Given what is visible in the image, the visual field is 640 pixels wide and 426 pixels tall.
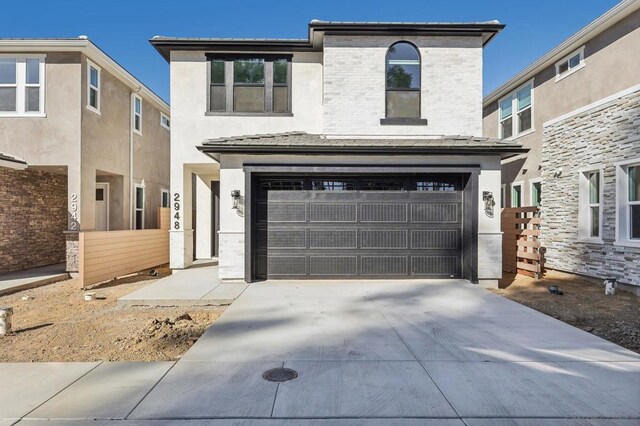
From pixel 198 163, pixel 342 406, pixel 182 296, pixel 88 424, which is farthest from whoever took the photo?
pixel 198 163

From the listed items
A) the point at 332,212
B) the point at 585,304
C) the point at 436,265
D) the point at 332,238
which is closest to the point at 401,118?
the point at 332,212

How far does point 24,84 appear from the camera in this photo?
1061 cm

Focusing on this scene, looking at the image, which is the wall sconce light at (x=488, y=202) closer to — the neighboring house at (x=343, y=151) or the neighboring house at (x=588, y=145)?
the neighboring house at (x=343, y=151)

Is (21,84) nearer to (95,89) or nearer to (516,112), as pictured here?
(95,89)

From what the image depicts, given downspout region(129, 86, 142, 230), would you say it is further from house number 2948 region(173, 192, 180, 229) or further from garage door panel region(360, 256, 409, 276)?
garage door panel region(360, 256, 409, 276)

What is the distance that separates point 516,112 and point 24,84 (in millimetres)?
15958

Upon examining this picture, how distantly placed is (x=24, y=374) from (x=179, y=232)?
687cm

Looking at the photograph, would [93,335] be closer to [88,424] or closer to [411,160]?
[88,424]

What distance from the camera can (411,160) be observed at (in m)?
8.65

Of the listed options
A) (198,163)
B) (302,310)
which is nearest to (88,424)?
(302,310)

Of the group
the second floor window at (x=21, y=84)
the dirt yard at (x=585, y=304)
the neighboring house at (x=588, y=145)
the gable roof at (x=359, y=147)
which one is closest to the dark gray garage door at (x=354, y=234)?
the gable roof at (x=359, y=147)

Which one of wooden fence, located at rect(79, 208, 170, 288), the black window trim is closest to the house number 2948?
wooden fence, located at rect(79, 208, 170, 288)

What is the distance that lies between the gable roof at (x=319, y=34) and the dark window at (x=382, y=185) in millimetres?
4060

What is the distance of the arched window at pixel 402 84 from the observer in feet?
32.4
